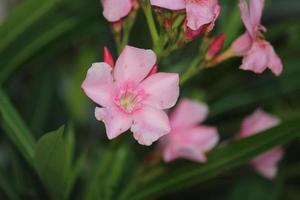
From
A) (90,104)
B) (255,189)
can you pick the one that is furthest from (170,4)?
(90,104)

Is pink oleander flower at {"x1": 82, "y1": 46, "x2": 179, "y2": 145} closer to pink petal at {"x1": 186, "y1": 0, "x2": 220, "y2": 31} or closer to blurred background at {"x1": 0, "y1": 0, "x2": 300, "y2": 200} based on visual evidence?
pink petal at {"x1": 186, "y1": 0, "x2": 220, "y2": 31}

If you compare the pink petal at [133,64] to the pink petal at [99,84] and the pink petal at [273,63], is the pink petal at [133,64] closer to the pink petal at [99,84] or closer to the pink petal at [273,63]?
the pink petal at [99,84]

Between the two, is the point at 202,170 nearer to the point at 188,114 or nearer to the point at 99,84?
the point at 188,114

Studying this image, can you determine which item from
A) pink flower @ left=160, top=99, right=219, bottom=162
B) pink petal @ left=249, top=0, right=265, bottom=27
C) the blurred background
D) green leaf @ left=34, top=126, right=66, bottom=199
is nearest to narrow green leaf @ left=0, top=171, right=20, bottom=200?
the blurred background

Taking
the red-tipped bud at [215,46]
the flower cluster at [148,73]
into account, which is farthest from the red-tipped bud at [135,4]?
the red-tipped bud at [215,46]

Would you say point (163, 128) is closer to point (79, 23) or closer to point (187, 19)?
point (187, 19)

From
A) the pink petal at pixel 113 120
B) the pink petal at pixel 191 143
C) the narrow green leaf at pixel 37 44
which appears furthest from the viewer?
the narrow green leaf at pixel 37 44

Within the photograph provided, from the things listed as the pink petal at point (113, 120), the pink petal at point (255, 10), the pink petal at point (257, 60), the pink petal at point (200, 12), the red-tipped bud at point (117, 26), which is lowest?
the pink petal at point (257, 60)
